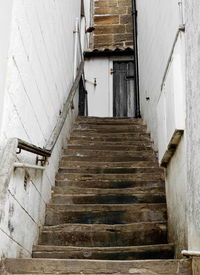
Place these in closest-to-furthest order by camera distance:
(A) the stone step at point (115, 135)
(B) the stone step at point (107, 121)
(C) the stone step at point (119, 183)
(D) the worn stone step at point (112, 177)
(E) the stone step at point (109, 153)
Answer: (C) the stone step at point (119, 183), (D) the worn stone step at point (112, 177), (E) the stone step at point (109, 153), (A) the stone step at point (115, 135), (B) the stone step at point (107, 121)

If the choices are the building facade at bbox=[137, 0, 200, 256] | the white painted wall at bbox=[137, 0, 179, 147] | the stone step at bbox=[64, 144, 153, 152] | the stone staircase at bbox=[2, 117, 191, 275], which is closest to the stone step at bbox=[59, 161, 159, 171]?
the stone staircase at bbox=[2, 117, 191, 275]

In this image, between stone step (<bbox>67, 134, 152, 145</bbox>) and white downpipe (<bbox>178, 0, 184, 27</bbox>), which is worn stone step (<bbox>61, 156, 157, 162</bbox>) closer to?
stone step (<bbox>67, 134, 152, 145</bbox>)

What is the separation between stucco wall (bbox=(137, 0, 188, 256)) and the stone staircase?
0.29 metres

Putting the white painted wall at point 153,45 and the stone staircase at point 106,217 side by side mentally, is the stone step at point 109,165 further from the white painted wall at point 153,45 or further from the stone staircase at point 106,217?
the white painted wall at point 153,45

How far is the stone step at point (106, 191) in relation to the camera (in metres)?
4.77

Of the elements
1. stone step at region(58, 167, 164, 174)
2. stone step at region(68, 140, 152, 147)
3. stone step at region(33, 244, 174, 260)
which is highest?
stone step at region(68, 140, 152, 147)

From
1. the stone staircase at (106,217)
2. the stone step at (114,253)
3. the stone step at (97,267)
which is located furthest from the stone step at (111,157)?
the stone step at (97,267)

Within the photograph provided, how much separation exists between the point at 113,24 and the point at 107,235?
8394 mm

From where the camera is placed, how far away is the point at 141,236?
13.1 feet

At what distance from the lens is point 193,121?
2.95m

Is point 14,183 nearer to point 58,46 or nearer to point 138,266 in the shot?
point 138,266

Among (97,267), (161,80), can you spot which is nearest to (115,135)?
(161,80)

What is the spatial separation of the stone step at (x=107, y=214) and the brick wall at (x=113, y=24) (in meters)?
7.12

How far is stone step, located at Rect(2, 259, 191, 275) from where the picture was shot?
2.71 meters
